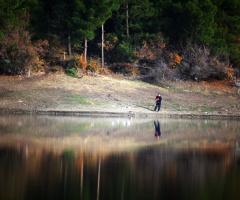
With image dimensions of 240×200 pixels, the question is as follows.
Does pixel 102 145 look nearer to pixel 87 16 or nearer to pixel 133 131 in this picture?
pixel 133 131

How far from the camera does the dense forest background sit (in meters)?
41.9

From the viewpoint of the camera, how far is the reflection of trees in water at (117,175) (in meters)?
8.28

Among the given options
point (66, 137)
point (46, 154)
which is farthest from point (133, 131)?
point (46, 154)

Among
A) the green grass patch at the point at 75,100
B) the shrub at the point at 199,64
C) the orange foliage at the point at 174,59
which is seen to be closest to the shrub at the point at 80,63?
the green grass patch at the point at 75,100

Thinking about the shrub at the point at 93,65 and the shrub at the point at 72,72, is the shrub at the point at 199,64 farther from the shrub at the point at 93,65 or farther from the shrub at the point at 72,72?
the shrub at the point at 72,72

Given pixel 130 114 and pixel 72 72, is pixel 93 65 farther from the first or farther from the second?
pixel 130 114

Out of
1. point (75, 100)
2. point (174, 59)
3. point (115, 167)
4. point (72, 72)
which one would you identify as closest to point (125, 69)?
point (174, 59)

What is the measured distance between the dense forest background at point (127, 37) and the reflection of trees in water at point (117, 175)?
1220 inches

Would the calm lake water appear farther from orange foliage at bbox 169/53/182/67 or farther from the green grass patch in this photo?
orange foliage at bbox 169/53/182/67

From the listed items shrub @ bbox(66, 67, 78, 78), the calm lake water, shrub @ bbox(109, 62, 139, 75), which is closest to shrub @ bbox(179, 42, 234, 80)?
shrub @ bbox(109, 62, 139, 75)

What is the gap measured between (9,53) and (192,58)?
73.0 ft

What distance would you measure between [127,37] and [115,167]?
127 feet

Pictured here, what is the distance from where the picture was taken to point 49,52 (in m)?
45.8

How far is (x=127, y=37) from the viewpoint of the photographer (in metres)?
48.3
